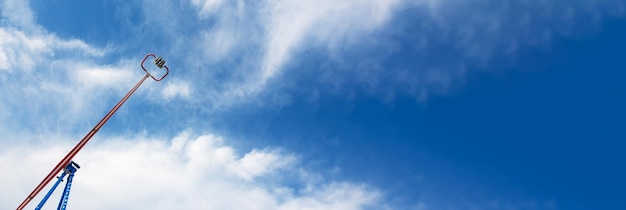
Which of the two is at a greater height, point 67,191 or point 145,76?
point 145,76

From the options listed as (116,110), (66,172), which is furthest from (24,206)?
(116,110)

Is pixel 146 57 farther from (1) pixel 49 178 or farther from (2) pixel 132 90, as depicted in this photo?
(1) pixel 49 178

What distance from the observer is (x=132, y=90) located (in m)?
81.1

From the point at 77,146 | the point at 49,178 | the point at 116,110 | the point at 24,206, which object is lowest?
the point at 24,206

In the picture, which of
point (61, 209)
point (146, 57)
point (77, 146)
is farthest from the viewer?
point (61, 209)

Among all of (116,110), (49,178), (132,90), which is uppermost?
(132,90)

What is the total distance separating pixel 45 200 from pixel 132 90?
A: 114ft

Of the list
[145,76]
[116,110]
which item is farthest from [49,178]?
[145,76]

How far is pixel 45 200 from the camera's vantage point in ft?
268

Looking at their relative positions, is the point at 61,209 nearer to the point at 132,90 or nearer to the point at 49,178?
the point at 49,178

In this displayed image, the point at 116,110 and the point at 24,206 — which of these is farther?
the point at 116,110

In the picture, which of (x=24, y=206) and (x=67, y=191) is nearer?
(x=24, y=206)

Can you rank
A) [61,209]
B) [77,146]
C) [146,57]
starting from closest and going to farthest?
[146,57] → [77,146] → [61,209]

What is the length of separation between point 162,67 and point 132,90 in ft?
45.7
